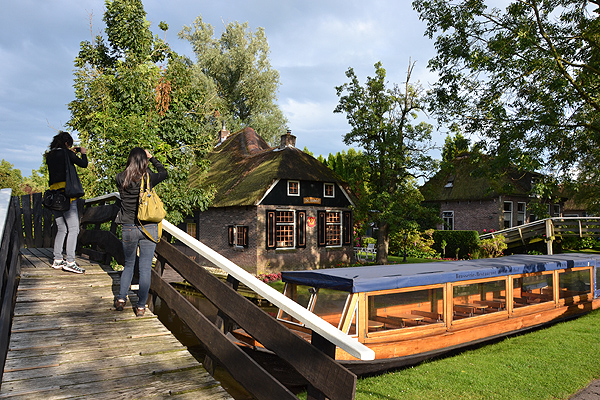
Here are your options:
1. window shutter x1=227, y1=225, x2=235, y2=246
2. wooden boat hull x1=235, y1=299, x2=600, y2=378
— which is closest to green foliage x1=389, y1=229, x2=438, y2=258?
window shutter x1=227, y1=225, x2=235, y2=246

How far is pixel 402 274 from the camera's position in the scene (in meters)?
7.53

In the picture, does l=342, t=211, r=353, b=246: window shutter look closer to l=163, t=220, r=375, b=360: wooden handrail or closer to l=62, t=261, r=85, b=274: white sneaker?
l=62, t=261, r=85, b=274: white sneaker

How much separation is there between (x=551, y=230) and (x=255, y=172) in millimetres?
13990

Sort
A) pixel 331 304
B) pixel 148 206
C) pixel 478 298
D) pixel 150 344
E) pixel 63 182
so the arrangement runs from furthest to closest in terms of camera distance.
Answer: pixel 478 298 < pixel 331 304 < pixel 63 182 < pixel 148 206 < pixel 150 344

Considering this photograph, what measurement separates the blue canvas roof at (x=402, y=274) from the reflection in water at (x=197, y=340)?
2137 mm

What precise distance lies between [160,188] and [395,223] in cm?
1051

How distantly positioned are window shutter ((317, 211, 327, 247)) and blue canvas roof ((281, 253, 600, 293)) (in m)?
11.9

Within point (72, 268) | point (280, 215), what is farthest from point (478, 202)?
point (72, 268)

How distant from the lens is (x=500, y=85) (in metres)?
12.2

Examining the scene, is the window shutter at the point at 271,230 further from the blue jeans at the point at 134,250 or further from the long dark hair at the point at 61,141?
the blue jeans at the point at 134,250

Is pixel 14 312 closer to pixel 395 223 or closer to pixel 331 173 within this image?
pixel 395 223

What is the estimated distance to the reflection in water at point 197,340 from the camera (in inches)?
318

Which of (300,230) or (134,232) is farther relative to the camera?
(300,230)

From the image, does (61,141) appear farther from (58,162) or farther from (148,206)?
(148,206)
